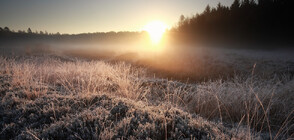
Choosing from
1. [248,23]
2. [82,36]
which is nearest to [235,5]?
→ [248,23]

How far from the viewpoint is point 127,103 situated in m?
3.89

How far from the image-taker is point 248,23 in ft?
90.4

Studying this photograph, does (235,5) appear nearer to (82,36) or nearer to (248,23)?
(248,23)

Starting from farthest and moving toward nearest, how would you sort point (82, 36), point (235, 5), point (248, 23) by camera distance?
point (82, 36) → point (235, 5) → point (248, 23)

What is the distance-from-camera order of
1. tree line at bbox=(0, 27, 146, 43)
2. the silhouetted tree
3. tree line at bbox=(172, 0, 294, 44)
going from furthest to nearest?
tree line at bbox=(0, 27, 146, 43) < the silhouetted tree < tree line at bbox=(172, 0, 294, 44)

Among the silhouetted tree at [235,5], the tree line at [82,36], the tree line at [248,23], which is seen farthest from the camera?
the tree line at [82,36]

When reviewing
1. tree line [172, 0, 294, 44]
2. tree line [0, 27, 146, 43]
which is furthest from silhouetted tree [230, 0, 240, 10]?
tree line [0, 27, 146, 43]

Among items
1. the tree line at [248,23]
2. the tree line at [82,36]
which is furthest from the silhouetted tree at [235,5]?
the tree line at [82,36]

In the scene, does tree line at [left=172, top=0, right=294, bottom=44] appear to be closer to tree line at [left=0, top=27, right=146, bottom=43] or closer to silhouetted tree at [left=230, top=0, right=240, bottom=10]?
silhouetted tree at [left=230, top=0, right=240, bottom=10]

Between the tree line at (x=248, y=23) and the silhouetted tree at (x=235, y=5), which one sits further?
the silhouetted tree at (x=235, y=5)

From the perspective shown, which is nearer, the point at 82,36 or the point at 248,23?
→ the point at 248,23

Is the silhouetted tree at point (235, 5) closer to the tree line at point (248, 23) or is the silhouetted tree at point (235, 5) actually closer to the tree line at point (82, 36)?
the tree line at point (248, 23)

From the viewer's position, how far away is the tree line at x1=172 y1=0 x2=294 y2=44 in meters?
25.5

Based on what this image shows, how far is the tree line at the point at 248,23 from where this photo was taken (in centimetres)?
2550
